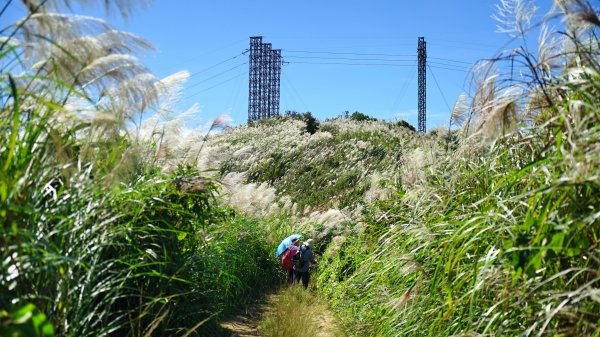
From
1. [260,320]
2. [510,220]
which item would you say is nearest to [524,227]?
[510,220]

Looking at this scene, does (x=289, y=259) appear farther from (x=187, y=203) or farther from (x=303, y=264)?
(x=187, y=203)

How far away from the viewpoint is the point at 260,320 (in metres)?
8.86

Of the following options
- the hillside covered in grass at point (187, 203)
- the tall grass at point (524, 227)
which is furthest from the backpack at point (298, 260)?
the tall grass at point (524, 227)

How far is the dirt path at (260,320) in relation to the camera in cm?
775

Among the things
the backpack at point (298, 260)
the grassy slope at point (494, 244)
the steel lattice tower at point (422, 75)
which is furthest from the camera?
the steel lattice tower at point (422, 75)

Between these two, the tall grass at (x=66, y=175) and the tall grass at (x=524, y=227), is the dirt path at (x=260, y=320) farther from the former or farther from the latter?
the tall grass at (x=66, y=175)

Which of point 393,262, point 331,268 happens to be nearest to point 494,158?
point 393,262

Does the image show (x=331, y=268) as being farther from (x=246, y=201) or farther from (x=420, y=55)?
(x=420, y=55)

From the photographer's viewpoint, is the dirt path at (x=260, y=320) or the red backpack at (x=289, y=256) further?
the red backpack at (x=289, y=256)

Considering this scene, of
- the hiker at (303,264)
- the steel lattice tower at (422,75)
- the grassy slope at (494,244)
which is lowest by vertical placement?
the hiker at (303,264)

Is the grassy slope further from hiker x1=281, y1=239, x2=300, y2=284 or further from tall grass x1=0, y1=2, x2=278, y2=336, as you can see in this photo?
hiker x1=281, y1=239, x2=300, y2=284

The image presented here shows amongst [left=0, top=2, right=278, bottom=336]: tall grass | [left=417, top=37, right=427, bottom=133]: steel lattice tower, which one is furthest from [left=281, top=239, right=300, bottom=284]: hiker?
[left=417, top=37, right=427, bottom=133]: steel lattice tower

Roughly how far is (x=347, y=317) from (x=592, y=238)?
4.51 metres

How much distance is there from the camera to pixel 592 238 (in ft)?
10.4
